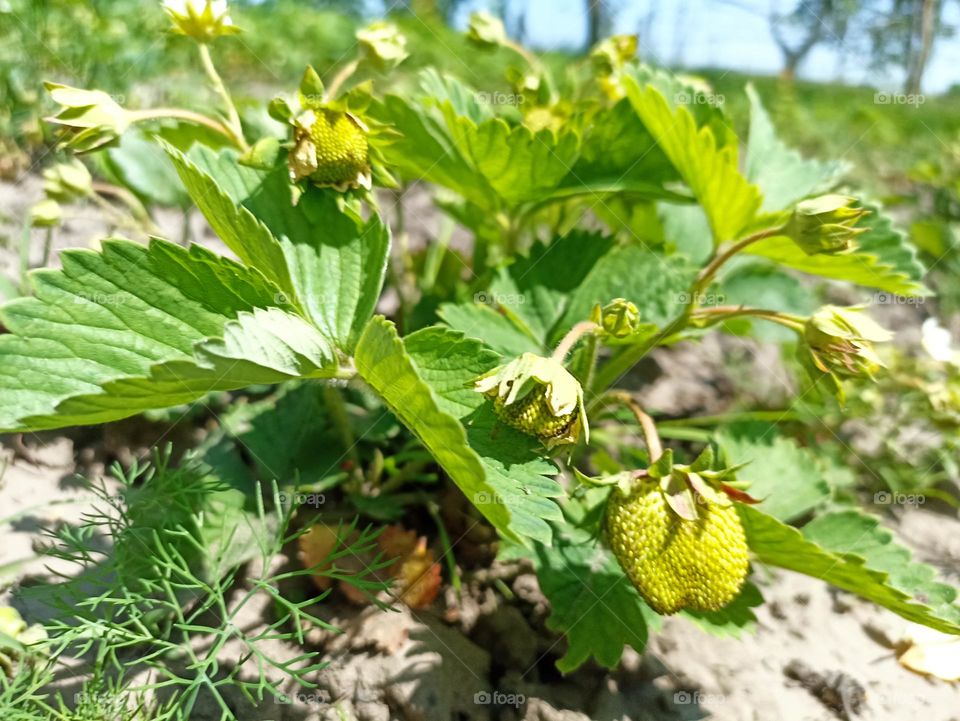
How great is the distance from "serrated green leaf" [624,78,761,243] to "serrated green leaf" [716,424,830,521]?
0.51 metres

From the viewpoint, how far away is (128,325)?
1.32 meters

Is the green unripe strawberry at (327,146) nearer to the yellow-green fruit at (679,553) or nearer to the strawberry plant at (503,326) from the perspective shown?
the strawberry plant at (503,326)

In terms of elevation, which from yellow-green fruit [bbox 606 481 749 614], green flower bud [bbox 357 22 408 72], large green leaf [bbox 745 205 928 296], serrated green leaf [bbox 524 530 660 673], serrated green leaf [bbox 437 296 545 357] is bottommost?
serrated green leaf [bbox 524 530 660 673]

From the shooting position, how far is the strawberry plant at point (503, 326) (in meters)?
1.27

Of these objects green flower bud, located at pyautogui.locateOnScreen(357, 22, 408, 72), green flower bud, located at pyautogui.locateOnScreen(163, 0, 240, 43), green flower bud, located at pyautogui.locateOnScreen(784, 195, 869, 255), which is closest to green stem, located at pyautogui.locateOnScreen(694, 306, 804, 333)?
green flower bud, located at pyautogui.locateOnScreen(784, 195, 869, 255)

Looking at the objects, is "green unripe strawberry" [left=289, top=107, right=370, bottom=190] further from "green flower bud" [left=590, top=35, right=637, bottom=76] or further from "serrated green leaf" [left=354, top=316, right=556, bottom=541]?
"green flower bud" [left=590, top=35, right=637, bottom=76]

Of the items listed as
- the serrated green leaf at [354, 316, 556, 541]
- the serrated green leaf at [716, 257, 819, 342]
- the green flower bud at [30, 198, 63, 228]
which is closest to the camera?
the serrated green leaf at [354, 316, 556, 541]

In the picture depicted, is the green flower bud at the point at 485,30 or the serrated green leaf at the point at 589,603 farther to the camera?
the green flower bud at the point at 485,30

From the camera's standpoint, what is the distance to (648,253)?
1754 mm

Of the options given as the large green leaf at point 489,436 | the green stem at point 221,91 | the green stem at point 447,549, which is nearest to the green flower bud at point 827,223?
the large green leaf at point 489,436

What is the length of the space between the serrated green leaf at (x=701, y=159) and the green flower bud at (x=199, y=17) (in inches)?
35.1

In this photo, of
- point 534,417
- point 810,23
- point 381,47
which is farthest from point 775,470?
point 810,23

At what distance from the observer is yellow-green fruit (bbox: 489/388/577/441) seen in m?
1.28

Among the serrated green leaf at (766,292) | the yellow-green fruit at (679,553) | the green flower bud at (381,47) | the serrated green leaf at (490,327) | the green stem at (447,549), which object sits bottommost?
the green stem at (447,549)
